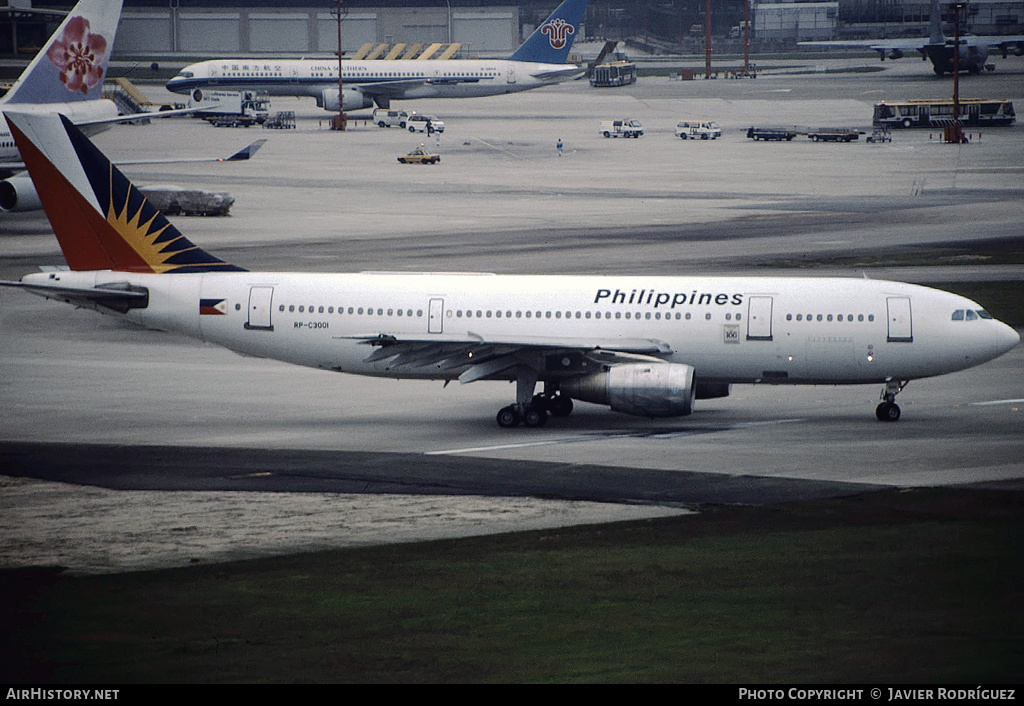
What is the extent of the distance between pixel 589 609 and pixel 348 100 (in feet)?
493

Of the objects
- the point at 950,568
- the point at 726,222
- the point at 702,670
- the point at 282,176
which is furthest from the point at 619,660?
the point at 282,176

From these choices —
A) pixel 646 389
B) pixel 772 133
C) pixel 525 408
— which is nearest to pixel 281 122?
pixel 772 133

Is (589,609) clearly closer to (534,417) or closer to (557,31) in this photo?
(534,417)

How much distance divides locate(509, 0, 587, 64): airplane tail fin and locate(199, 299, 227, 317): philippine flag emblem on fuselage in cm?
13713

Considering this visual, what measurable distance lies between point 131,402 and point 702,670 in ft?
99.1

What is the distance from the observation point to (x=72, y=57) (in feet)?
267

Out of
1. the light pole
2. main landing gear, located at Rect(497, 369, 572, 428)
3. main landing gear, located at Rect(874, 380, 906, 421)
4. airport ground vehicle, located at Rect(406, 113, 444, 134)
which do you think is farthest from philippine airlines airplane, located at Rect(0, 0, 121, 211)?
the light pole

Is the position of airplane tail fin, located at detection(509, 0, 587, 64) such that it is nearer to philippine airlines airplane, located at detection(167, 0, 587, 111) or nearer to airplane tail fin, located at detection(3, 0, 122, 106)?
philippine airlines airplane, located at detection(167, 0, 587, 111)

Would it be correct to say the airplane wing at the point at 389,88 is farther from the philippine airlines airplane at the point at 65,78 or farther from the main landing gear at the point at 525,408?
the main landing gear at the point at 525,408

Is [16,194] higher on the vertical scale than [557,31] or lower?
lower

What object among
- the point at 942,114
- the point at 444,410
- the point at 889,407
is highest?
the point at 942,114

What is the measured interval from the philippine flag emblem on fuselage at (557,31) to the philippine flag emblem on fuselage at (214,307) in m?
139

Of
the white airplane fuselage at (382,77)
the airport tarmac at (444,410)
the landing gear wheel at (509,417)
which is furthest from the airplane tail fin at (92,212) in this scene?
the white airplane fuselage at (382,77)

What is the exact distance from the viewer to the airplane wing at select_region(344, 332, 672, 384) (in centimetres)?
4103
